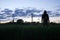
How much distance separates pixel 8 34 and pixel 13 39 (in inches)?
44.8

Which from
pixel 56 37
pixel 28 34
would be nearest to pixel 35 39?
pixel 28 34

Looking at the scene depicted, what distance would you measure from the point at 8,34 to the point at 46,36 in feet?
10.2

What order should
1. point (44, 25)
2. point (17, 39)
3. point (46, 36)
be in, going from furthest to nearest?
1. point (44, 25)
2. point (46, 36)
3. point (17, 39)

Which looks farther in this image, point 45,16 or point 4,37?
point 45,16

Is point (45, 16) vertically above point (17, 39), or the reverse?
point (45, 16)

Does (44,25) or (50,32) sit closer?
(50,32)

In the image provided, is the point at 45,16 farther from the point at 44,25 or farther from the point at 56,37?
the point at 56,37

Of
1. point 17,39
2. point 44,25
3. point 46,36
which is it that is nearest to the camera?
point 17,39

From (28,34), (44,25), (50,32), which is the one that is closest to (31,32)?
(28,34)

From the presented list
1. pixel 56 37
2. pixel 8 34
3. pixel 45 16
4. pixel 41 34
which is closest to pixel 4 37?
pixel 8 34

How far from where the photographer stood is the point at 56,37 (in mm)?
14719

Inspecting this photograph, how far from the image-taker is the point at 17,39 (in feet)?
45.1

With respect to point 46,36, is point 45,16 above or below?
above

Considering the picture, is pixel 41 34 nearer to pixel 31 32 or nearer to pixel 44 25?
pixel 31 32
